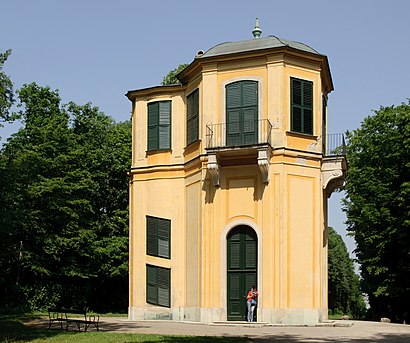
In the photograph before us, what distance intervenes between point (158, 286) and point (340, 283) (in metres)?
54.0

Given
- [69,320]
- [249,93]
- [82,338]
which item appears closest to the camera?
[82,338]

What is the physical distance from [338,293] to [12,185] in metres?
57.2

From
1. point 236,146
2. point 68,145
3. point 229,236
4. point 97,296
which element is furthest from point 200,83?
point 97,296

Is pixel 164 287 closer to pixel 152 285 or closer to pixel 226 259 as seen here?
pixel 152 285

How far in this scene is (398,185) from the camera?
41781 millimetres

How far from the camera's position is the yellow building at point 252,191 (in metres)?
27.4

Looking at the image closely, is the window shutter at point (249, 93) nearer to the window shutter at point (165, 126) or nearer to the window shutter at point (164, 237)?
the window shutter at point (165, 126)

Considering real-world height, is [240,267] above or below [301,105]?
below

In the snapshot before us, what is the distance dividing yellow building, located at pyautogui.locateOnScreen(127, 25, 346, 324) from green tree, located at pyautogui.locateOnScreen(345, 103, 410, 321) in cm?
1128

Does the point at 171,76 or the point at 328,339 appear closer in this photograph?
the point at 328,339

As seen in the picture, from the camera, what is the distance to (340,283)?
81.1m

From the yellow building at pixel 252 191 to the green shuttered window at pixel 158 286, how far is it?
44 mm

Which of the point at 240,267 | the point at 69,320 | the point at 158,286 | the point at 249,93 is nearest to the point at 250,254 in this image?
the point at 240,267

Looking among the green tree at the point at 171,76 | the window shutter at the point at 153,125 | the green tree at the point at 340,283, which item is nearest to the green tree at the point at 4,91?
the window shutter at the point at 153,125
